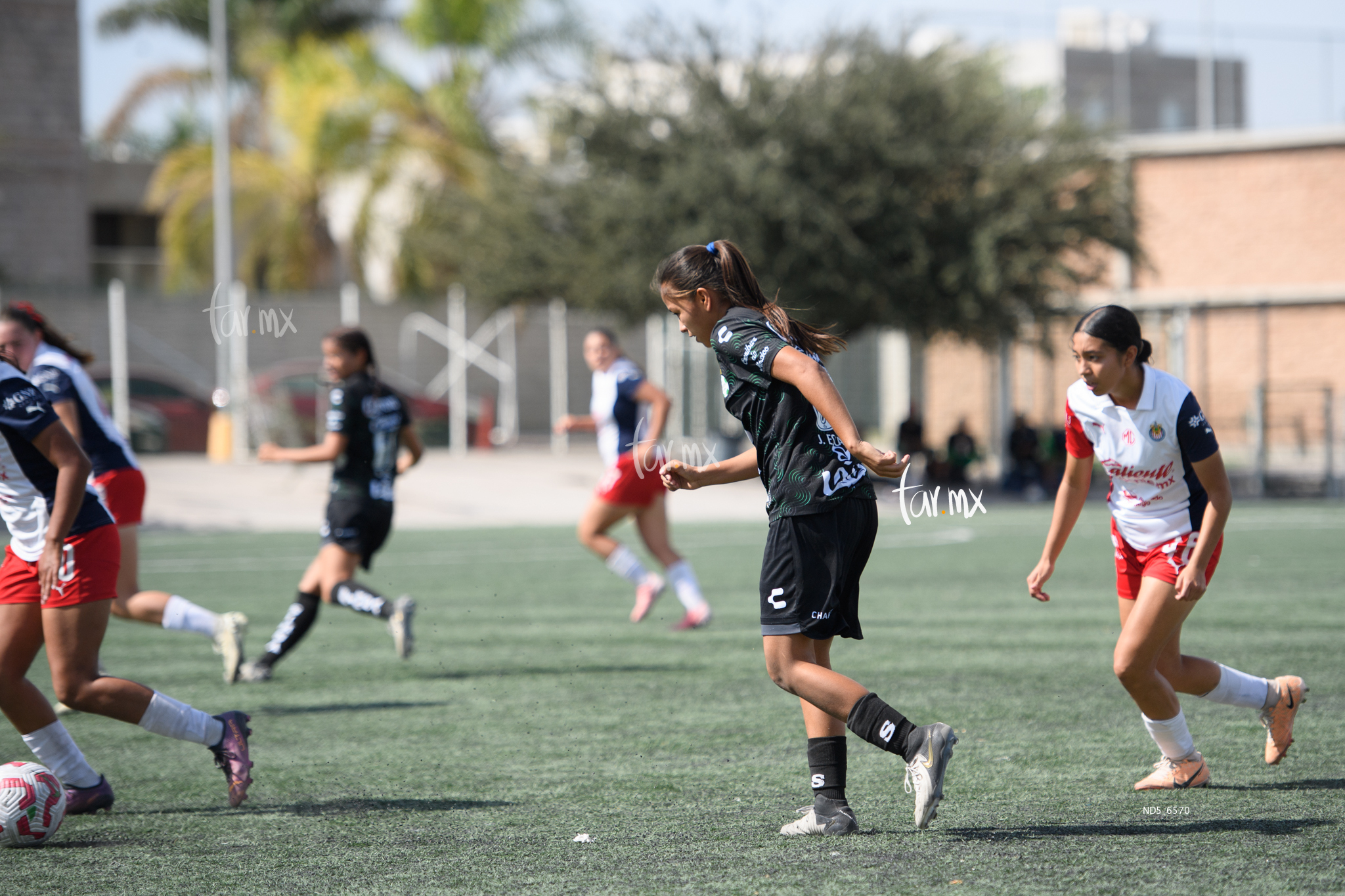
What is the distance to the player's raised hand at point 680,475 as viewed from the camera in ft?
15.5

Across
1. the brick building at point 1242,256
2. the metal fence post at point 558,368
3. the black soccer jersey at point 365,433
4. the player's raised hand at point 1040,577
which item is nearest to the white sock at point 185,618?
the black soccer jersey at point 365,433

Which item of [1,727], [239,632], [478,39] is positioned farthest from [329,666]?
[478,39]

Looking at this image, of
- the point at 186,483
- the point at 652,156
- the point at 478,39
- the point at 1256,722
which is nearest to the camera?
the point at 1256,722

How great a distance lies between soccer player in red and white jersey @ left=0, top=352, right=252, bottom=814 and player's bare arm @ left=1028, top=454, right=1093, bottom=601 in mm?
3307

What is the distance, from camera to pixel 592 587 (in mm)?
12961

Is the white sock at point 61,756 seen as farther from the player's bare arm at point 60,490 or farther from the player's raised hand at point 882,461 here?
the player's raised hand at point 882,461

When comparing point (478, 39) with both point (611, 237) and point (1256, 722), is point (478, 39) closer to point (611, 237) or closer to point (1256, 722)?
point (611, 237)

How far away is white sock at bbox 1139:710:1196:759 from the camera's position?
525 cm

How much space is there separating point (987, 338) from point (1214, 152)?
15756 millimetres

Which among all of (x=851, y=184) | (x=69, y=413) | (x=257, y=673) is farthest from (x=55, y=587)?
(x=851, y=184)

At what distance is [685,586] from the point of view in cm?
1028

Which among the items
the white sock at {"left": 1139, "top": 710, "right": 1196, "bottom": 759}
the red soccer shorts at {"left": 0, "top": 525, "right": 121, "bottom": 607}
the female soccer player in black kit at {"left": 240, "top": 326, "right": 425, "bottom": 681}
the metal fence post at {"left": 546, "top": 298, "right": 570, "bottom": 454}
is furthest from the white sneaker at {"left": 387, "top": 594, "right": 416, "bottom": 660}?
the metal fence post at {"left": 546, "top": 298, "right": 570, "bottom": 454}

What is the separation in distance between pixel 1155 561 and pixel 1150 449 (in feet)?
1.43

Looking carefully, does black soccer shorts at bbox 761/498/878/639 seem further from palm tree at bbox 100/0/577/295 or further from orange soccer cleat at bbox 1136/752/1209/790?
palm tree at bbox 100/0/577/295
